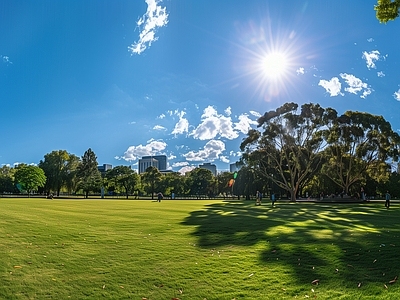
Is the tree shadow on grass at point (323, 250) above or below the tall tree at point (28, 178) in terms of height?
below

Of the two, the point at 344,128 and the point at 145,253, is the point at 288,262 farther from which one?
the point at 344,128

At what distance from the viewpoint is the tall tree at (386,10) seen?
39.5 ft

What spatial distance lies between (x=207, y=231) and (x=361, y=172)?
2004 inches

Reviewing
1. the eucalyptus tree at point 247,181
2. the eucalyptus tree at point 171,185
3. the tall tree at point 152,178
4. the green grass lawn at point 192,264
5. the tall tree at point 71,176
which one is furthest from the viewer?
the eucalyptus tree at point 171,185

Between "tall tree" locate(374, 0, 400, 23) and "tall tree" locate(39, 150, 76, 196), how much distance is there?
95218 mm

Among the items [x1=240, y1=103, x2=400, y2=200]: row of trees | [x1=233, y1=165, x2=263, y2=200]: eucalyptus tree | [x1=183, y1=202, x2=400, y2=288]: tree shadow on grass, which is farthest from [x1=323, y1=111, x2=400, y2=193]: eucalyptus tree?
[x1=183, y1=202, x2=400, y2=288]: tree shadow on grass

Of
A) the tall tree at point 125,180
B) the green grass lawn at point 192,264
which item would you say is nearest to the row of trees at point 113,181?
the tall tree at point 125,180

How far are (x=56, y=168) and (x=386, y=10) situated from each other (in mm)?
98575

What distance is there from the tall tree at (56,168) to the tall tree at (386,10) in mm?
95218

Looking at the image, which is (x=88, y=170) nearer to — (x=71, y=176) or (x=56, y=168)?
(x=71, y=176)

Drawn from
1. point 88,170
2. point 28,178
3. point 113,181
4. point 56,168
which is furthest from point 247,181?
point 88,170

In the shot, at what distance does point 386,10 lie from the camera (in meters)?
12.2

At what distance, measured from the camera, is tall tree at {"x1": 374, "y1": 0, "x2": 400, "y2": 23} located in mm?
12046

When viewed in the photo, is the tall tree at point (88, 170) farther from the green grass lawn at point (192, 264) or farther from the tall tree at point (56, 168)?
the green grass lawn at point (192, 264)
